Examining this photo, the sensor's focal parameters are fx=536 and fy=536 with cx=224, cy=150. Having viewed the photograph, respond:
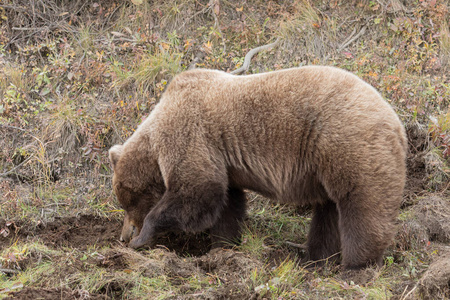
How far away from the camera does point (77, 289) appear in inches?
163

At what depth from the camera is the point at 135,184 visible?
215 inches

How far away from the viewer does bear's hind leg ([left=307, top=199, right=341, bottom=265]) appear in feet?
18.0

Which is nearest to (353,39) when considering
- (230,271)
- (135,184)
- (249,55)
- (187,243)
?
(249,55)

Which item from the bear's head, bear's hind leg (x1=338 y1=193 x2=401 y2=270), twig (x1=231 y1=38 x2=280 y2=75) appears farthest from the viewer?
twig (x1=231 y1=38 x2=280 y2=75)

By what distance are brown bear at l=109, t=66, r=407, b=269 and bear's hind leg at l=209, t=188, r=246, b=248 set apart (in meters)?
0.02

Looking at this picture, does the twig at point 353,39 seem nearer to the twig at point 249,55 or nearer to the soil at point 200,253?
the twig at point 249,55

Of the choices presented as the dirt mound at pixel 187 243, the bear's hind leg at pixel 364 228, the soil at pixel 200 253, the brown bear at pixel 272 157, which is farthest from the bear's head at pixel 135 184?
the bear's hind leg at pixel 364 228

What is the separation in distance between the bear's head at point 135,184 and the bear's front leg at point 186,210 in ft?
1.12

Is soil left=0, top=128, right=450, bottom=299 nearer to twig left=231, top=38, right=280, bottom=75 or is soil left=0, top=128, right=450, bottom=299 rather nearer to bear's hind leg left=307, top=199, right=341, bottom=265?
bear's hind leg left=307, top=199, right=341, bottom=265

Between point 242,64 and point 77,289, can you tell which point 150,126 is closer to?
point 77,289

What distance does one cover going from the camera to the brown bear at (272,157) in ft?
15.3

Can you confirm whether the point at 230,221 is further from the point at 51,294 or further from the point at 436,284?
the point at 436,284

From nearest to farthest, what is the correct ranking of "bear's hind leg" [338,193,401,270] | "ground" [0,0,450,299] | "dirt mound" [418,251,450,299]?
"dirt mound" [418,251,450,299] < "ground" [0,0,450,299] < "bear's hind leg" [338,193,401,270]

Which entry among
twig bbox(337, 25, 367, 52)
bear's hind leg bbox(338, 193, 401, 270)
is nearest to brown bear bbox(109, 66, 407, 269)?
bear's hind leg bbox(338, 193, 401, 270)
